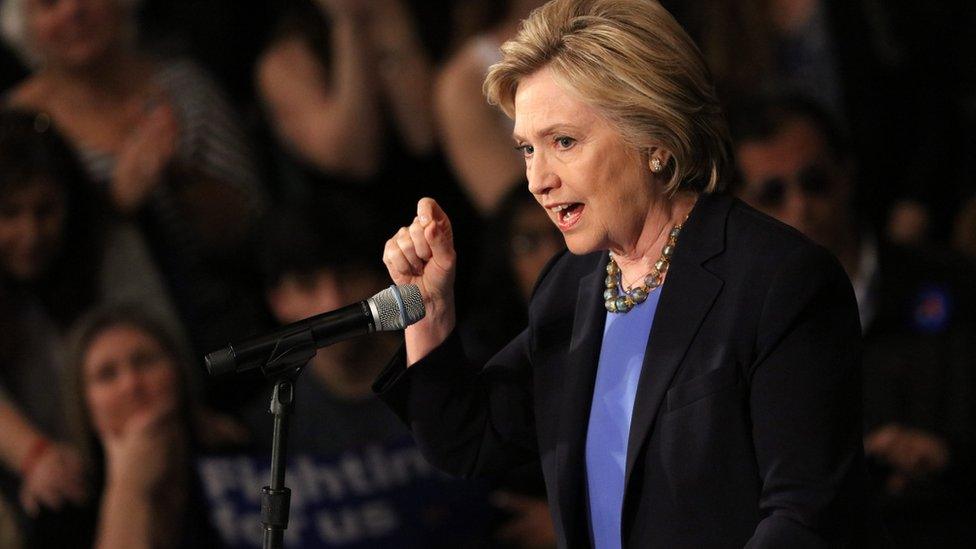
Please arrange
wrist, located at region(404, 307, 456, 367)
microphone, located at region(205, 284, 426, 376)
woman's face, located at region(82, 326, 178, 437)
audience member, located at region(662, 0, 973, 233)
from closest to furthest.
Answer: microphone, located at region(205, 284, 426, 376), wrist, located at region(404, 307, 456, 367), woman's face, located at region(82, 326, 178, 437), audience member, located at region(662, 0, 973, 233)

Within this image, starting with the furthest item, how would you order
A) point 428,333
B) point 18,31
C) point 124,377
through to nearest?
point 124,377, point 18,31, point 428,333

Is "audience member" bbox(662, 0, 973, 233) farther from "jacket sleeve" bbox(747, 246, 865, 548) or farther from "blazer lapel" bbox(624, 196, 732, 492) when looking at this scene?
"jacket sleeve" bbox(747, 246, 865, 548)

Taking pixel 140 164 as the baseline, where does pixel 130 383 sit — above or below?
below

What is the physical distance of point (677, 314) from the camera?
1.62 m

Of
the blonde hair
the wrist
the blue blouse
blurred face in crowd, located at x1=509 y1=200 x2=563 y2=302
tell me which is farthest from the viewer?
blurred face in crowd, located at x1=509 y1=200 x2=563 y2=302

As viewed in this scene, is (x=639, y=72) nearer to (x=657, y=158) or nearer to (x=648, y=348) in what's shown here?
(x=657, y=158)

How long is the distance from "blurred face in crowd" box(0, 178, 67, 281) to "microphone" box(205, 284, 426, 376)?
266 cm

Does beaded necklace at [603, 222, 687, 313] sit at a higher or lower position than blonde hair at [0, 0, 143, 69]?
lower

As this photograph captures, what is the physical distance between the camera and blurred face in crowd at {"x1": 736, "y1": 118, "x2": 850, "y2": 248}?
4176 mm

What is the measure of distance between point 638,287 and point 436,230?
0.29 metres

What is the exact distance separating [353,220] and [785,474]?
2.84m

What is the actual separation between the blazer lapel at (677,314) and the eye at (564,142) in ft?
0.63

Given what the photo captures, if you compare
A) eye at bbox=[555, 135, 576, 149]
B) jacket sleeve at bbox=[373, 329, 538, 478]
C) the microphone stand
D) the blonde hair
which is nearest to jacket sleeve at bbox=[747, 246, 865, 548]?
eye at bbox=[555, 135, 576, 149]

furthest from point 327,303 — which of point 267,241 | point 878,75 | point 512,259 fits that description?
point 878,75
